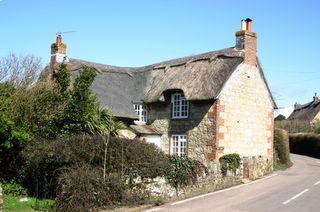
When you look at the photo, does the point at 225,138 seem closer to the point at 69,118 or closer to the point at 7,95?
the point at 69,118

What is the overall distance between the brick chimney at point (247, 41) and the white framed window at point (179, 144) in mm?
5915

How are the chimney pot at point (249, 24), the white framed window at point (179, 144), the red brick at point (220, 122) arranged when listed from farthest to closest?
1. the chimney pot at point (249, 24)
2. the white framed window at point (179, 144)
3. the red brick at point (220, 122)

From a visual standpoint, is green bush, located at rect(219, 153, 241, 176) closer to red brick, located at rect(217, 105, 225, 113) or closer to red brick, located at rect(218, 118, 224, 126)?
red brick, located at rect(218, 118, 224, 126)

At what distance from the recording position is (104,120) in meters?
21.3

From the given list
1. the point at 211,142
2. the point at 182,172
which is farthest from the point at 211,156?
the point at 182,172

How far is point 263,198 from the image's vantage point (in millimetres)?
15875

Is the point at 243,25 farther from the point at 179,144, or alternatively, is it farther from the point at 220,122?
the point at 179,144

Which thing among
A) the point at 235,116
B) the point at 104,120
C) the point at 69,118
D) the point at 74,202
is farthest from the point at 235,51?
the point at 74,202

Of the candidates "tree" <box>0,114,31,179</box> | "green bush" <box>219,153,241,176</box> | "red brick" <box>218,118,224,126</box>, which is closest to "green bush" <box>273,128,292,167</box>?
"red brick" <box>218,118,224,126</box>

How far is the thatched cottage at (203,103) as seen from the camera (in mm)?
23875

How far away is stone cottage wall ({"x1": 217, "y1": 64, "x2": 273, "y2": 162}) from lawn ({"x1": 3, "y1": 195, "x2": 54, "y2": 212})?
11781mm

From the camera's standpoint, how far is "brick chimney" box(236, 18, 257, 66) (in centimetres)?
2508

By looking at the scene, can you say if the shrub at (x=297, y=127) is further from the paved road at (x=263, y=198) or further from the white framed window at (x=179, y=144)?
the paved road at (x=263, y=198)

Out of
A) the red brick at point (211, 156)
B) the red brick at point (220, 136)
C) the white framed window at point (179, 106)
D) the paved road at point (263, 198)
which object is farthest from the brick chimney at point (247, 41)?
the paved road at point (263, 198)
